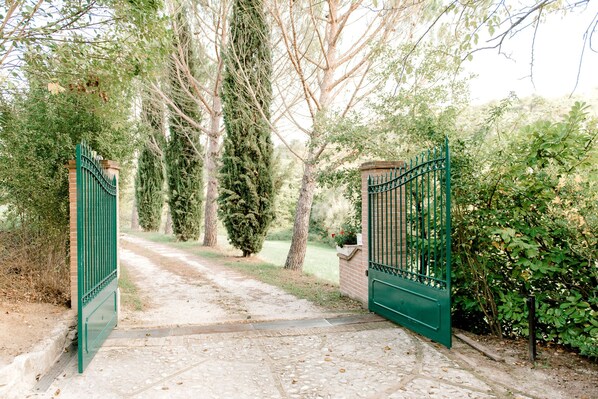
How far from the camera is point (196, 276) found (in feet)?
33.4

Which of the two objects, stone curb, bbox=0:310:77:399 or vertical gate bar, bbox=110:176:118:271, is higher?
vertical gate bar, bbox=110:176:118:271

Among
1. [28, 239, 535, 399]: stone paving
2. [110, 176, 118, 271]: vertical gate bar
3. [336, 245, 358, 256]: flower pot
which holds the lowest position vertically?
[28, 239, 535, 399]: stone paving

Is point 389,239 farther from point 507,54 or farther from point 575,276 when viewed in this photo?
point 507,54

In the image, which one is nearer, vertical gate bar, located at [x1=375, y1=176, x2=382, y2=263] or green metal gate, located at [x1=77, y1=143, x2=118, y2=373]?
green metal gate, located at [x1=77, y1=143, x2=118, y2=373]

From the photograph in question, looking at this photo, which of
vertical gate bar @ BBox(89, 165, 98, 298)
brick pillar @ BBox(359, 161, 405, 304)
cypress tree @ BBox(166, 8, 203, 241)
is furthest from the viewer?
cypress tree @ BBox(166, 8, 203, 241)

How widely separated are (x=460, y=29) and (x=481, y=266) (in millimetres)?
2789

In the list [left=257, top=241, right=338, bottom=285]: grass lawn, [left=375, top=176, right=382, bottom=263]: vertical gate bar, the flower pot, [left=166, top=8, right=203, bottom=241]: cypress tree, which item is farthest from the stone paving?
[left=166, top=8, right=203, bottom=241]: cypress tree

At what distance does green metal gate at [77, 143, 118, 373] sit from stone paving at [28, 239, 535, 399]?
0.28 meters

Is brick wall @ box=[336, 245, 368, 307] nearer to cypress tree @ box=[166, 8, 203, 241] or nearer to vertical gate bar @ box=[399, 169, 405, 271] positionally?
vertical gate bar @ box=[399, 169, 405, 271]

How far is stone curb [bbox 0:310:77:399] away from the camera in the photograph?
3492mm

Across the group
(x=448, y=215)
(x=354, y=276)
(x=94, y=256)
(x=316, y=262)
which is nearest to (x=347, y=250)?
(x=354, y=276)

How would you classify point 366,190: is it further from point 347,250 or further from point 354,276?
point 347,250

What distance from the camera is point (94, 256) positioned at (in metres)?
4.70

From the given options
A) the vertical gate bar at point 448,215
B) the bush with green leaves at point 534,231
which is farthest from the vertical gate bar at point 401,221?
the vertical gate bar at point 448,215
